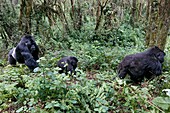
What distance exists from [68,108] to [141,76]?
203 cm

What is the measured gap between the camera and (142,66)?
13.5 feet

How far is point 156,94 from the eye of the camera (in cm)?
362

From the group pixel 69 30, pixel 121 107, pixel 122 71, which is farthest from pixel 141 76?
pixel 69 30

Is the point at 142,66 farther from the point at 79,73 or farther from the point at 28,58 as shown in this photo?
the point at 28,58

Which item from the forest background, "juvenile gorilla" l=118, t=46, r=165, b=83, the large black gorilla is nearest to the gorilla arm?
the large black gorilla

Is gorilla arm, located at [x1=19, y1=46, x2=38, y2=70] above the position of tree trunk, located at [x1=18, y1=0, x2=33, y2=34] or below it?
below

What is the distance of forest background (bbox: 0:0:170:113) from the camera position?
280 centimetres

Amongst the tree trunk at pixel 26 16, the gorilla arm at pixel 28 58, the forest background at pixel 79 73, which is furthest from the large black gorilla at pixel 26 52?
the tree trunk at pixel 26 16

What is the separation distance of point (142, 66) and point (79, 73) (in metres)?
1.49

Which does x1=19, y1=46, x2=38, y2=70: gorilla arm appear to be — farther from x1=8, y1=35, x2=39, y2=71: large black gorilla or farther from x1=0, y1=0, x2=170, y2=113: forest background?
x1=0, y1=0, x2=170, y2=113: forest background

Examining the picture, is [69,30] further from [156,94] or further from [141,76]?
[156,94]

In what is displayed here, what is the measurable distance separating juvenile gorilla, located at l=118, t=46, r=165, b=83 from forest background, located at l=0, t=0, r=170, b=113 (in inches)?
6.2

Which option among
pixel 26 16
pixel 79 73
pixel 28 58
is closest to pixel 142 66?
pixel 79 73

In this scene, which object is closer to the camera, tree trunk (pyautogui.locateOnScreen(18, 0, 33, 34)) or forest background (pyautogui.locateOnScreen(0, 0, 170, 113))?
forest background (pyautogui.locateOnScreen(0, 0, 170, 113))
